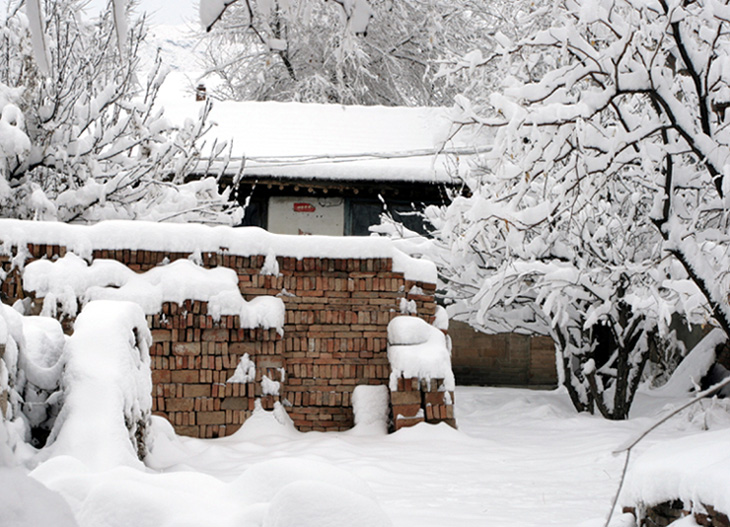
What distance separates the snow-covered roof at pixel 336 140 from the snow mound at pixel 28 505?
8.57 meters

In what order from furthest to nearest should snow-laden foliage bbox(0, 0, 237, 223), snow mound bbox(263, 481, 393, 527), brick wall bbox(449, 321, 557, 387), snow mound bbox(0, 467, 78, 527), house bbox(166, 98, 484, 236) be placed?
brick wall bbox(449, 321, 557, 387)
house bbox(166, 98, 484, 236)
snow-laden foliage bbox(0, 0, 237, 223)
snow mound bbox(263, 481, 393, 527)
snow mound bbox(0, 467, 78, 527)

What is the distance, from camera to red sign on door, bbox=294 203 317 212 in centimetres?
1188

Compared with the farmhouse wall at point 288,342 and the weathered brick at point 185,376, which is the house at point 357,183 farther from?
the weathered brick at point 185,376

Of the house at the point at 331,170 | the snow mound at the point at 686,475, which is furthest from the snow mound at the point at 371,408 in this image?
the house at the point at 331,170

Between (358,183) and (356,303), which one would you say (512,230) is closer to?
(356,303)

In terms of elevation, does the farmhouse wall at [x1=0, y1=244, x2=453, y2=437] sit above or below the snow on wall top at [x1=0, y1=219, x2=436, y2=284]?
below

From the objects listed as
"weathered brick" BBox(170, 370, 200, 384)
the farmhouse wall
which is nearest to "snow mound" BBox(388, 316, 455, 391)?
the farmhouse wall

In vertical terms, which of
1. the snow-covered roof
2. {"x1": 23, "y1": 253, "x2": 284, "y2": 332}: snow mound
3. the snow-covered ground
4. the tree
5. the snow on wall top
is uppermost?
the snow-covered roof

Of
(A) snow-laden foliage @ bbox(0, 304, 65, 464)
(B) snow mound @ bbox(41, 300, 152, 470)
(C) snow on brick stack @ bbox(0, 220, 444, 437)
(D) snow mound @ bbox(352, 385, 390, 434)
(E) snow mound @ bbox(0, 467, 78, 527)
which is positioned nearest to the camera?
(E) snow mound @ bbox(0, 467, 78, 527)

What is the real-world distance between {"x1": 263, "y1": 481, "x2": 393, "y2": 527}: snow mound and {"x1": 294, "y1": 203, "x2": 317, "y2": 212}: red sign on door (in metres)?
9.95

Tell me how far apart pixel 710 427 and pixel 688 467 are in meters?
4.70

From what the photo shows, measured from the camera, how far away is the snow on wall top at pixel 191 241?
578 cm

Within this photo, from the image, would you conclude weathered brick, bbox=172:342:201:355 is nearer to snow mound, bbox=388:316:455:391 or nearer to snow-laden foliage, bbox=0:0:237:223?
snow mound, bbox=388:316:455:391

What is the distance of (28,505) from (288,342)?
180 inches
